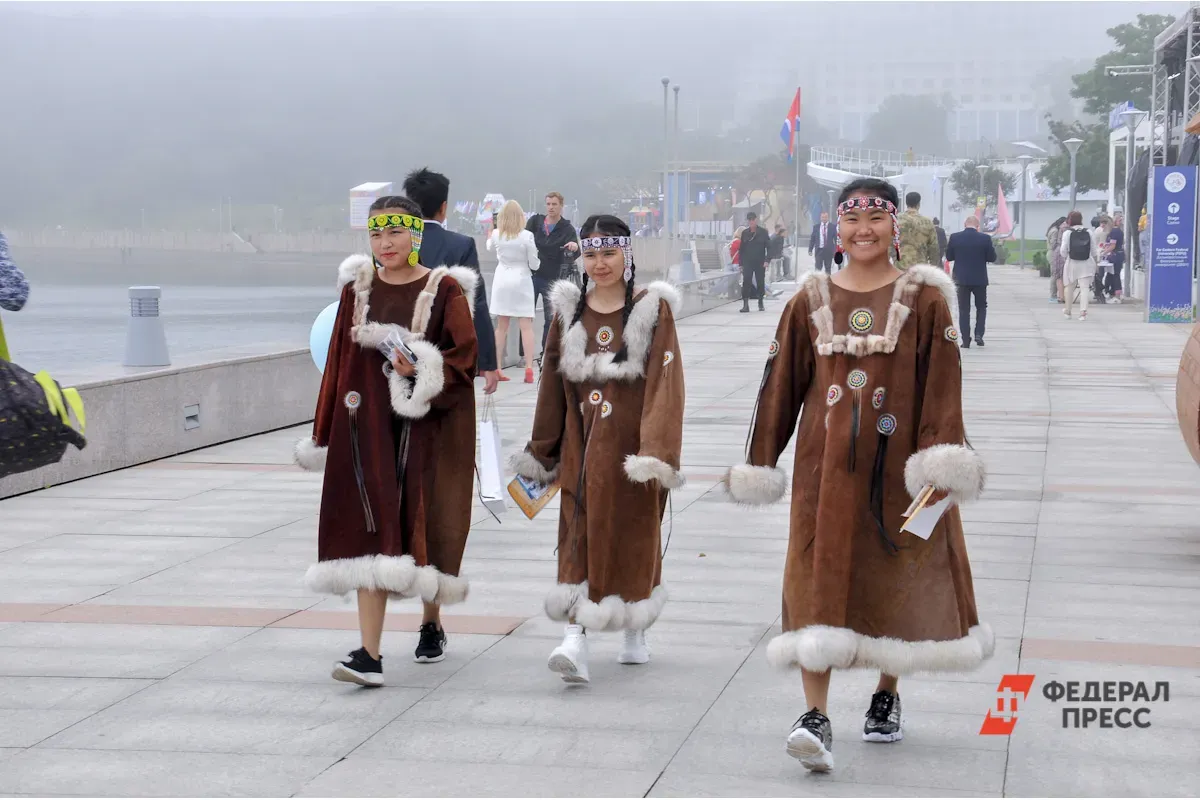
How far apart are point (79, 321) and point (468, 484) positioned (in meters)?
45.6

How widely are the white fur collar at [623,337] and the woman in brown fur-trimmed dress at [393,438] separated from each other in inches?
13.5

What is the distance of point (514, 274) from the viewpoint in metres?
15.9

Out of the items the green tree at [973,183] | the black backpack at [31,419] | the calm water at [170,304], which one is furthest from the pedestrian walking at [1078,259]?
the green tree at [973,183]

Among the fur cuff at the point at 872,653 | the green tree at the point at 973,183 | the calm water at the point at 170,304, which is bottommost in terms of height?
the calm water at the point at 170,304

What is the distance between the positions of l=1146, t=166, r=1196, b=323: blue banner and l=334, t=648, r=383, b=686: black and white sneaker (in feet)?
70.0

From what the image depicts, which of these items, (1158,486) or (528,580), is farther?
(1158,486)

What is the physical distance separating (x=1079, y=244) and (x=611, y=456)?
21.4 metres

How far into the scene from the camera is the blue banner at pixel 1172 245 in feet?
80.0

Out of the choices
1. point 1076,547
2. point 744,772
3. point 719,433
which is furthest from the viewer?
point 719,433

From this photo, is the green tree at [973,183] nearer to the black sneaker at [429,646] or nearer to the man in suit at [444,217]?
the man in suit at [444,217]

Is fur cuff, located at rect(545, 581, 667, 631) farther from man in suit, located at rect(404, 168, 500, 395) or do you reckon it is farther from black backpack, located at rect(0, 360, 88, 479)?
black backpack, located at rect(0, 360, 88, 479)

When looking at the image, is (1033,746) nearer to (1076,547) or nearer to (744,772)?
(744,772)

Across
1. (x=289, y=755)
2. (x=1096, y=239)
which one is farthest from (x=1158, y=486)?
(x=1096, y=239)

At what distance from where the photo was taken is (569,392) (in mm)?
5625
